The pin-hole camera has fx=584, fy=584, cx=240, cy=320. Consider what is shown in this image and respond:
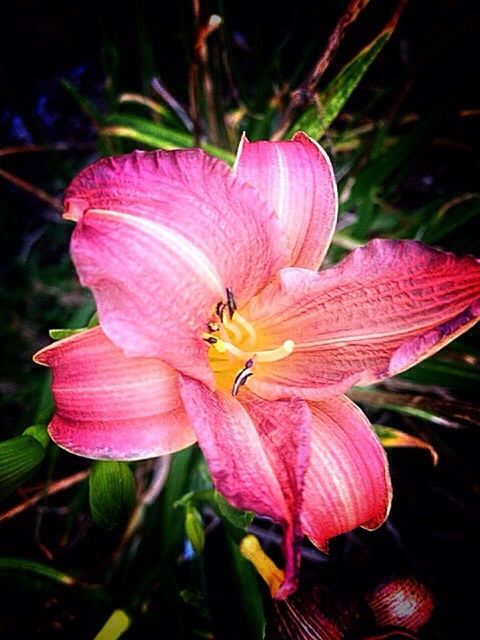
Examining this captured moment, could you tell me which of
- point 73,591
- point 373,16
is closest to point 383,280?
point 73,591

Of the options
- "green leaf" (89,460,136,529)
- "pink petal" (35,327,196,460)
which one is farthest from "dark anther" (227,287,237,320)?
"green leaf" (89,460,136,529)

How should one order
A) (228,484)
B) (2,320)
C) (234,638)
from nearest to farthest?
(228,484), (234,638), (2,320)

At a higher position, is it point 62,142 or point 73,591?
point 62,142

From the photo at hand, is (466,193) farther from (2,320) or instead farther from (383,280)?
(2,320)

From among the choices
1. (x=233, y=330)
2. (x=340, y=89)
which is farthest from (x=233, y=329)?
(x=340, y=89)

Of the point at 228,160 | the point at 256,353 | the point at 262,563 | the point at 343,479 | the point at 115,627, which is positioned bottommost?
the point at 115,627

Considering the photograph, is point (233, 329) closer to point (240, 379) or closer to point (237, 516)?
point (240, 379)
